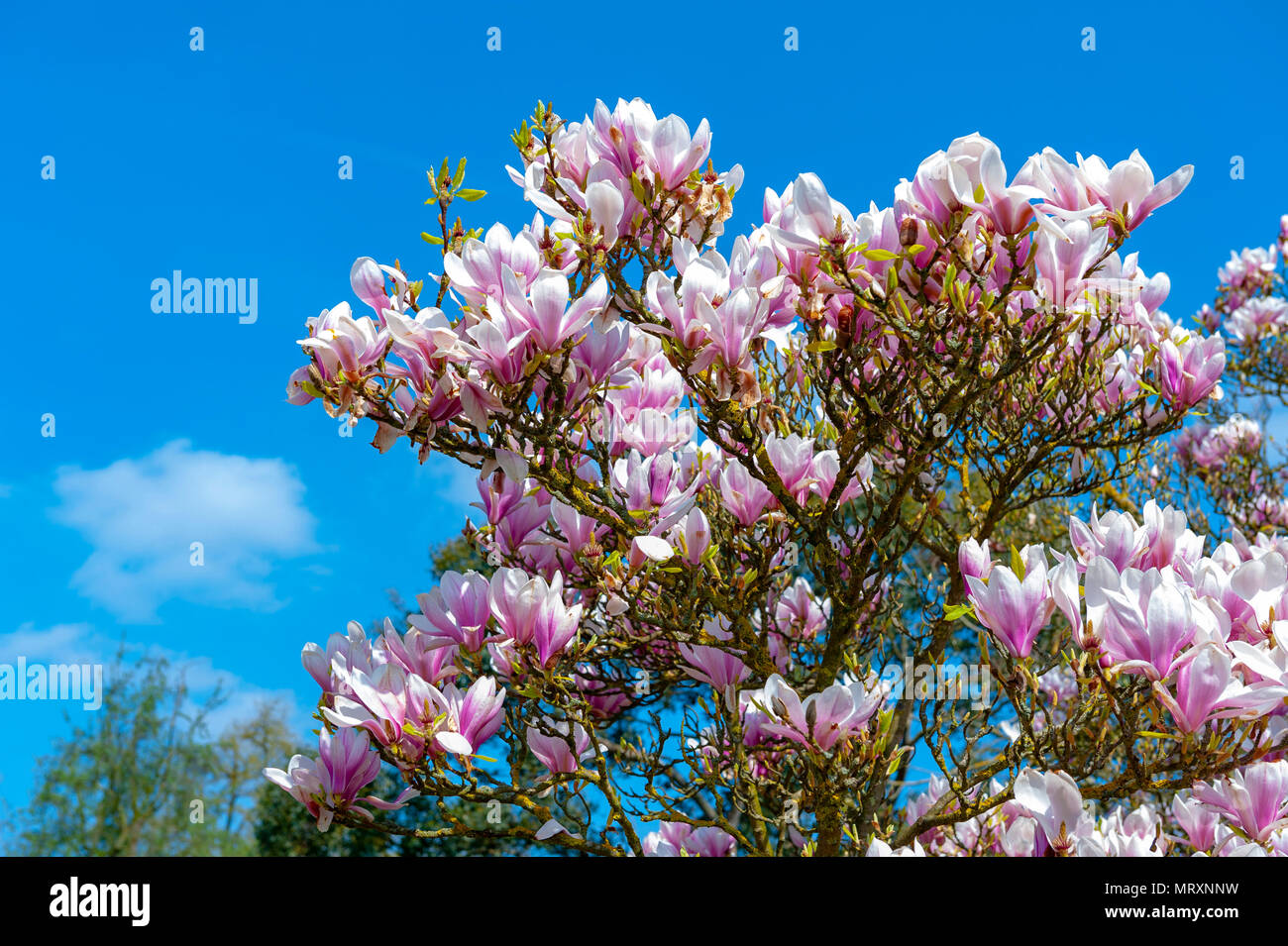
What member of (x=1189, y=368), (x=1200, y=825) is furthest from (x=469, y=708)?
(x=1189, y=368)

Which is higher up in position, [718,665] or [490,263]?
[490,263]

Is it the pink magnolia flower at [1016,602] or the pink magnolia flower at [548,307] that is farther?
the pink magnolia flower at [548,307]

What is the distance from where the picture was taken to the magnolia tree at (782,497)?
2428 millimetres

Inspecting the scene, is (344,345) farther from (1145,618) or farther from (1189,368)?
(1189,368)

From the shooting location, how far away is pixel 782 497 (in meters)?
3.06

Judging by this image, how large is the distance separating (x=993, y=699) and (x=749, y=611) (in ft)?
2.74

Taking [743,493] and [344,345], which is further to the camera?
[743,493]

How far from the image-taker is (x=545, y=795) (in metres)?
3.01

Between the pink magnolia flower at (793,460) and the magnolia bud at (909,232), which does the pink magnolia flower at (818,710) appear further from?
the magnolia bud at (909,232)

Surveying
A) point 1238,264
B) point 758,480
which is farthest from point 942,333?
point 1238,264

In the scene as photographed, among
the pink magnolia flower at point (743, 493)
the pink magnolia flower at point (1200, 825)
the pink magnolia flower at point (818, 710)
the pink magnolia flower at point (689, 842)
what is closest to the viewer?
the pink magnolia flower at point (818, 710)

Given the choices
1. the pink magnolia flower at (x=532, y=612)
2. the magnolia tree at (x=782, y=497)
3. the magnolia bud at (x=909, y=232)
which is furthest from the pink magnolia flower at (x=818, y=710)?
the magnolia bud at (x=909, y=232)

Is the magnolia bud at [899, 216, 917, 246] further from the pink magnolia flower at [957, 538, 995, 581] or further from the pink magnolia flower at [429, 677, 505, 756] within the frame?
the pink magnolia flower at [429, 677, 505, 756]
